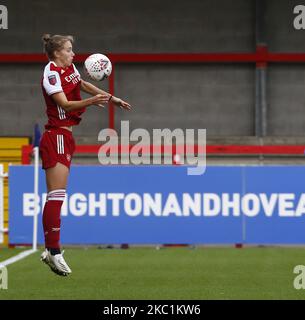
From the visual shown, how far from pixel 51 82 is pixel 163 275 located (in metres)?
2.90

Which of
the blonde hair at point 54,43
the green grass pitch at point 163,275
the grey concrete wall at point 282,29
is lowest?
the green grass pitch at point 163,275

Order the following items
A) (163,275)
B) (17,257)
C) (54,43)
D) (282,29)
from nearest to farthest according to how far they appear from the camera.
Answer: (54,43)
(163,275)
(17,257)
(282,29)

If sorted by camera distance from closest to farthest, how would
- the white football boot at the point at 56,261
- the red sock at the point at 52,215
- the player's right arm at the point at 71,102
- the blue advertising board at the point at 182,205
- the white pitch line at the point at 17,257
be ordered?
the player's right arm at the point at 71,102 → the white football boot at the point at 56,261 → the red sock at the point at 52,215 → the white pitch line at the point at 17,257 → the blue advertising board at the point at 182,205

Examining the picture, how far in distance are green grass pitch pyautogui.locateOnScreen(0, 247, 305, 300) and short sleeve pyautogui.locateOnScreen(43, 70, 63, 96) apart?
5.82ft

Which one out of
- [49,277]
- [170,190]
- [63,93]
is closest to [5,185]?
[170,190]

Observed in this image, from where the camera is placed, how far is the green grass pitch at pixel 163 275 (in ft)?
26.3

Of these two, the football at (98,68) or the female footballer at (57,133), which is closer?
the female footballer at (57,133)

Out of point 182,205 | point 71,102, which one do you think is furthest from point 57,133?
point 182,205

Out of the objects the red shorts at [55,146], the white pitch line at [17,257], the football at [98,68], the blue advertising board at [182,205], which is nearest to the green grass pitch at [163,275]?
the white pitch line at [17,257]

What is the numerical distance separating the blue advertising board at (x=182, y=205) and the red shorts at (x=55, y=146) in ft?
20.7

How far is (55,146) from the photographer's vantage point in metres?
8.04

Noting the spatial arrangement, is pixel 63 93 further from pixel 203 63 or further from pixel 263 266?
pixel 203 63

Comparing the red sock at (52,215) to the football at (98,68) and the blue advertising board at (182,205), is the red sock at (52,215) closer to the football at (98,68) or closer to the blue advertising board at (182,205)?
the football at (98,68)

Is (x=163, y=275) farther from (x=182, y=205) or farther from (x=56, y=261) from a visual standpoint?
(x=182, y=205)
